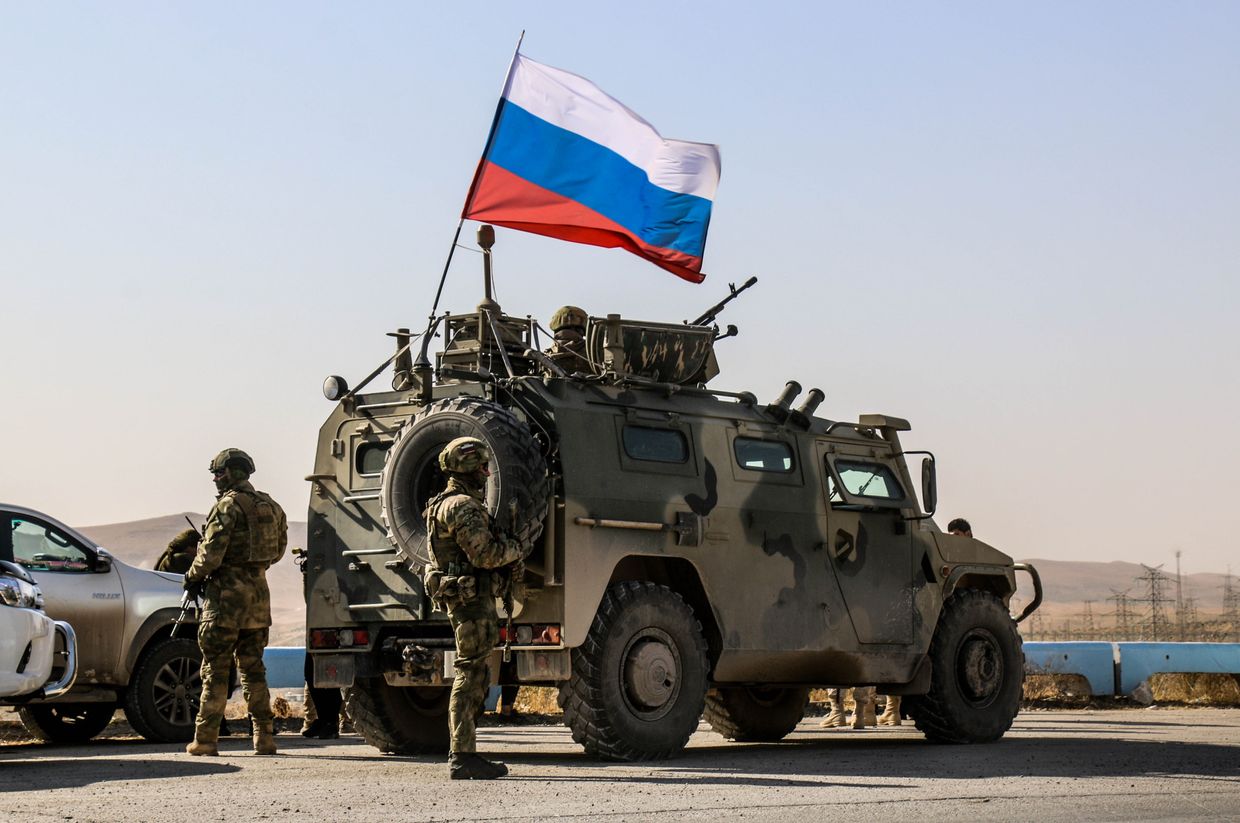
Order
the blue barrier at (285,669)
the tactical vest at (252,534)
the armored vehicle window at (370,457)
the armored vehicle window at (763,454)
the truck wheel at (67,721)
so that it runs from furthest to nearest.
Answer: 1. the blue barrier at (285,669)
2. the truck wheel at (67,721)
3. the armored vehicle window at (763,454)
4. the armored vehicle window at (370,457)
5. the tactical vest at (252,534)

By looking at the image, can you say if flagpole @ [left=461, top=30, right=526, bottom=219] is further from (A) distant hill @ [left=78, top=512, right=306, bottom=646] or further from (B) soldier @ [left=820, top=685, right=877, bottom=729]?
(A) distant hill @ [left=78, top=512, right=306, bottom=646]

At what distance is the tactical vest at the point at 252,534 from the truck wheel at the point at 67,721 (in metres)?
3.43

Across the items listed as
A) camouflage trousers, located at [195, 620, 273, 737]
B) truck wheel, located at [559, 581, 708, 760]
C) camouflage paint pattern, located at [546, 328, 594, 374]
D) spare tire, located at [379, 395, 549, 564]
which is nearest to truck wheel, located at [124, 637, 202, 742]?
camouflage trousers, located at [195, 620, 273, 737]

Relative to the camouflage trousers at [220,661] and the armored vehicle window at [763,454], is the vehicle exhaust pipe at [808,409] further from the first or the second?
the camouflage trousers at [220,661]

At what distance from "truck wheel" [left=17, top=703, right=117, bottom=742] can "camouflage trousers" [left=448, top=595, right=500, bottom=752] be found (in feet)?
19.4

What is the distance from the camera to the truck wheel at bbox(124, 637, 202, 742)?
14.2 metres

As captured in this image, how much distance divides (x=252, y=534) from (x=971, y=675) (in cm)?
561

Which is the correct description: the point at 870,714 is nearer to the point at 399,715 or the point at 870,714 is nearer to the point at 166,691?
the point at 399,715

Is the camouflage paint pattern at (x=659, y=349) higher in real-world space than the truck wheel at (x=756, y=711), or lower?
higher

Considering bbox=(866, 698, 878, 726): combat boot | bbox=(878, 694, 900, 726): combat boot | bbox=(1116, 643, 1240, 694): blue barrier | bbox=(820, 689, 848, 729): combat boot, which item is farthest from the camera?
bbox=(1116, 643, 1240, 694): blue barrier

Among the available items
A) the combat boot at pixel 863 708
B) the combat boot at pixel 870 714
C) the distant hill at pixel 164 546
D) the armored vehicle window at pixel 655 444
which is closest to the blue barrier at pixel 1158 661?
the combat boot at pixel 870 714

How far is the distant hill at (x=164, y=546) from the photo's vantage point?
438 ft

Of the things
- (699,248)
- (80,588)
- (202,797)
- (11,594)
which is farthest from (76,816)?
(699,248)

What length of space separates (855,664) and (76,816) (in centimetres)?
657
